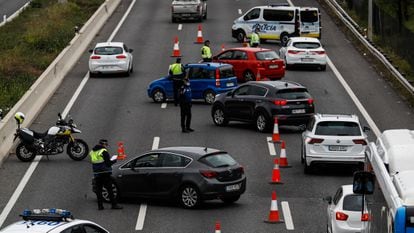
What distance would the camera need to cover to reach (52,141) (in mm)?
33500

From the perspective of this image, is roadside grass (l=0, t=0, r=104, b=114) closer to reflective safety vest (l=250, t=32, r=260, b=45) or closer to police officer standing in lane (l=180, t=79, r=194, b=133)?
police officer standing in lane (l=180, t=79, r=194, b=133)

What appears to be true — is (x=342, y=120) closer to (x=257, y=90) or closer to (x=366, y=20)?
(x=257, y=90)

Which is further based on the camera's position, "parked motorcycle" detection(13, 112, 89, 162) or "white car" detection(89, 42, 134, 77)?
"white car" detection(89, 42, 134, 77)

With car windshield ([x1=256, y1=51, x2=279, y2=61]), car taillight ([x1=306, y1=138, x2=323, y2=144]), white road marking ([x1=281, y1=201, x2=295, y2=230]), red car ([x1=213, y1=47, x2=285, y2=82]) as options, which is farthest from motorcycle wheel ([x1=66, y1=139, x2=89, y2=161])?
car windshield ([x1=256, y1=51, x2=279, y2=61])

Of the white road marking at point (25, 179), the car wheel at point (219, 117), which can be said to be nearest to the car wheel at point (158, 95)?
the white road marking at point (25, 179)

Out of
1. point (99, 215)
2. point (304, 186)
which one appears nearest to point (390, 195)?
point (99, 215)

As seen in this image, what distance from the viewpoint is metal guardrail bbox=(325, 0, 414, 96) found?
4360 cm

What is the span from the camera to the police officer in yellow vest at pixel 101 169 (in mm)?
26766

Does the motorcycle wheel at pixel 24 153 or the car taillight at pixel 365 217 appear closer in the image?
the car taillight at pixel 365 217

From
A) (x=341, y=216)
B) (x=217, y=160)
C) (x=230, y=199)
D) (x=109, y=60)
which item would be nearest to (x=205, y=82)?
(x=109, y=60)

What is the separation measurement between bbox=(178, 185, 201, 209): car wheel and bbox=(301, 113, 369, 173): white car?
4851 millimetres

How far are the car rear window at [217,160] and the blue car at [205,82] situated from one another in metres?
14.4

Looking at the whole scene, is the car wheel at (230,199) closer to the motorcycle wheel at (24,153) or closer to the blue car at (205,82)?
the motorcycle wheel at (24,153)

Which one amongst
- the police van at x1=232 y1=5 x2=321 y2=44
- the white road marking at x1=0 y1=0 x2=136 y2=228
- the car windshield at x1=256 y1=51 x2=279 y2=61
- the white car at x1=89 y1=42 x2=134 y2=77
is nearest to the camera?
the white road marking at x1=0 y1=0 x2=136 y2=228
